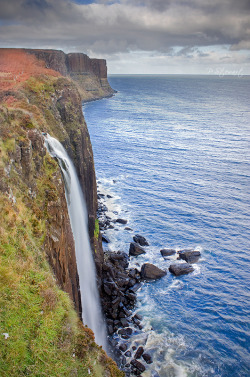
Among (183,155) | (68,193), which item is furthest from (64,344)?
(183,155)

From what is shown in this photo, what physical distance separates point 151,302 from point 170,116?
124 m

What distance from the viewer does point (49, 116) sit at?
3162 centimetres

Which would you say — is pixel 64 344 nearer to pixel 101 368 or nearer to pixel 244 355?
pixel 101 368

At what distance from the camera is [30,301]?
509 inches

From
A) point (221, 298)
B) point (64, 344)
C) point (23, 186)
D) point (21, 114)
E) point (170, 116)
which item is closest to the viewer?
point (64, 344)

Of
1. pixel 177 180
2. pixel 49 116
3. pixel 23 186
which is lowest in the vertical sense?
pixel 177 180

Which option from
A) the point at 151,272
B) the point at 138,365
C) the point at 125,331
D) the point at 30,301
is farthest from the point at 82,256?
the point at 30,301

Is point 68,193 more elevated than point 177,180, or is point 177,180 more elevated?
point 68,193

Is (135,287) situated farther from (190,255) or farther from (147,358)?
(190,255)

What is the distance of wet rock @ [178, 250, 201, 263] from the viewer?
40266 millimetres

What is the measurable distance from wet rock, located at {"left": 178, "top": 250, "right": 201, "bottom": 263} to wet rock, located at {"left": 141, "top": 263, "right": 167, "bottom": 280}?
168 inches

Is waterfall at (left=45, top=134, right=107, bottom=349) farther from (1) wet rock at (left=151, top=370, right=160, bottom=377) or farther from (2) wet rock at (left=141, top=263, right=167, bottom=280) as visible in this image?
(2) wet rock at (left=141, top=263, right=167, bottom=280)

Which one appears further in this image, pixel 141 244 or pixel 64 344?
pixel 141 244

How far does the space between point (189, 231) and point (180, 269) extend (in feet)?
31.6
